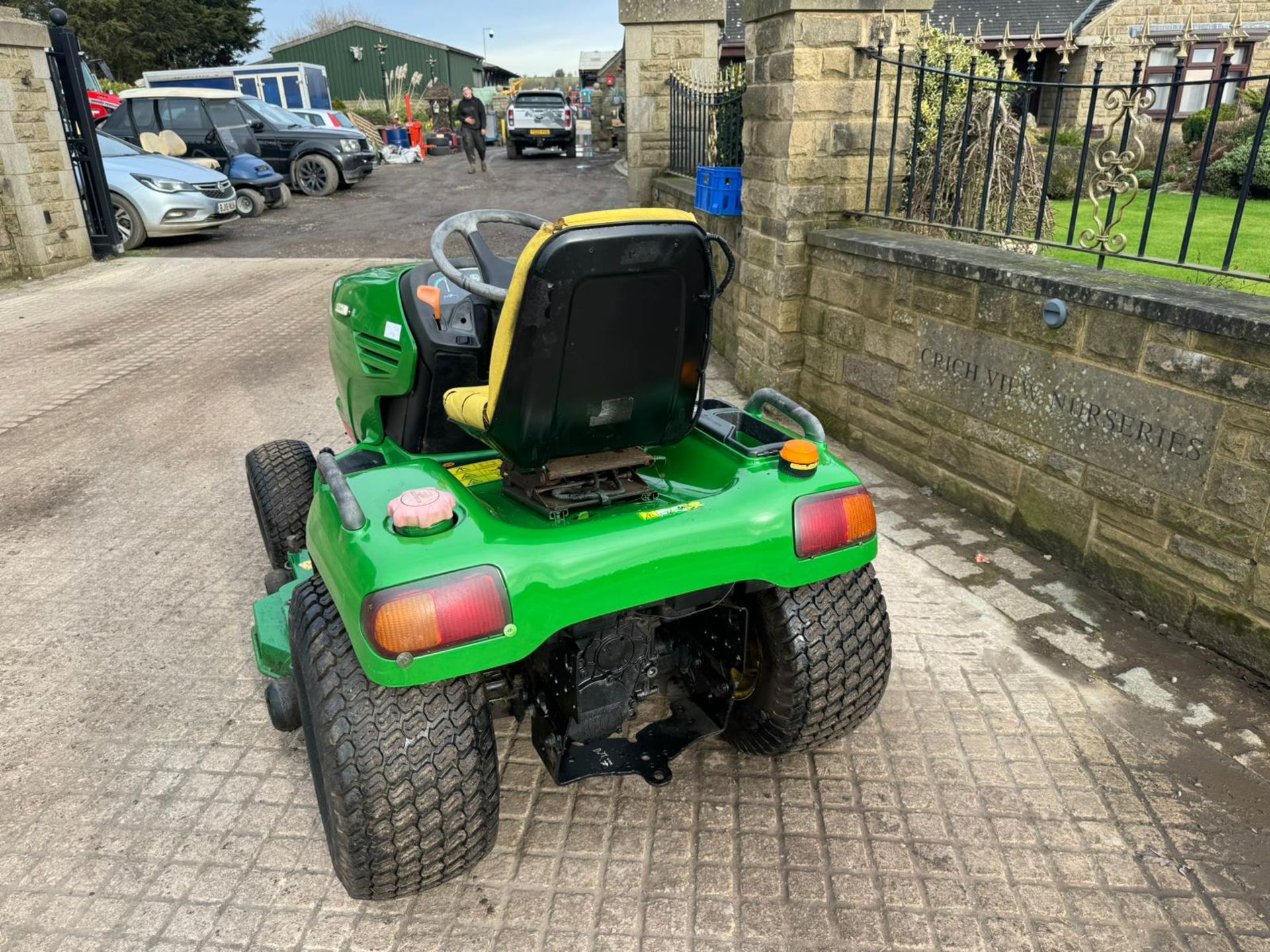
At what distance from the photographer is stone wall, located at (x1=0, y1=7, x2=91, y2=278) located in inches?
381

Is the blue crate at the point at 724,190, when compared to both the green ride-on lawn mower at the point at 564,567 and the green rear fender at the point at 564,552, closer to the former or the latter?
the green ride-on lawn mower at the point at 564,567

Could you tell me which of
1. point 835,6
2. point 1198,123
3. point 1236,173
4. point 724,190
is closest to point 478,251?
point 835,6

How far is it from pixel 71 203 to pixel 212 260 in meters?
1.64

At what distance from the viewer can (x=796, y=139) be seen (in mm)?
4844

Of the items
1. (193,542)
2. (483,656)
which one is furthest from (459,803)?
(193,542)

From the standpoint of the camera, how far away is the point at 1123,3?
2253cm

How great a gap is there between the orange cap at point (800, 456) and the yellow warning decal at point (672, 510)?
0.29 meters

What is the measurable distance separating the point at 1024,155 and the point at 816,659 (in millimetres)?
3893

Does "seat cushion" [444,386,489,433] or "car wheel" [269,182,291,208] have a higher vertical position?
"seat cushion" [444,386,489,433]

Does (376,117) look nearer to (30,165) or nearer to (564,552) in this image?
(30,165)

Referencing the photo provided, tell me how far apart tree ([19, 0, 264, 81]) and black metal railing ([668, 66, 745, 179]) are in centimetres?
3438

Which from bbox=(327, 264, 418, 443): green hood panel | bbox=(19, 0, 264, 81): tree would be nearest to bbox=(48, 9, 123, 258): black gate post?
bbox=(327, 264, 418, 443): green hood panel

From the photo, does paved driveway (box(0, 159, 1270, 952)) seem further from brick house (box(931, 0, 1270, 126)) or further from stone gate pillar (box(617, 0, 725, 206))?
brick house (box(931, 0, 1270, 126))

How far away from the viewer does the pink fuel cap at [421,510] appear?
2.00 m
